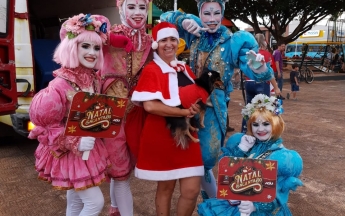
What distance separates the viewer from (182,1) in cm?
1596

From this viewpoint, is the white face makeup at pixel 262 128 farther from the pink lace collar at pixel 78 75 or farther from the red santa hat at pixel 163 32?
the pink lace collar at pixel 78 75

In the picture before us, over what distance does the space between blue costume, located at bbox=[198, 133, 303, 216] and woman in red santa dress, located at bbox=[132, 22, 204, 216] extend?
23 centimetres

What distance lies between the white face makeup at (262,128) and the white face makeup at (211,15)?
2.43 feet

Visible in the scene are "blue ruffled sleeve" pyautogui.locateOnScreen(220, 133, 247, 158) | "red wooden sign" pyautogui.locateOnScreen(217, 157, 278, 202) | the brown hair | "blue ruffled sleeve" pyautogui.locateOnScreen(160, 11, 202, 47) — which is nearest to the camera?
"red wooden sign" pyautogui.locateOnScreen(217, 157, 278, 202)

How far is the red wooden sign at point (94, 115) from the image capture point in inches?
76.6

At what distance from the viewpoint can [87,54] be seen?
85.4 inches

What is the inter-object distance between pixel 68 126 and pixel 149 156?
60cm

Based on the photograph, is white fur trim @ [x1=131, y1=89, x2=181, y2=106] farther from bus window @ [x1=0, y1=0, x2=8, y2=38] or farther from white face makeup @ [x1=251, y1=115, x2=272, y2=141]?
bus window @ [x1=0, y1=0, x2=8, y2=38]

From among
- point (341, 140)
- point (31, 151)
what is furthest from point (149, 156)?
point (341, 140)

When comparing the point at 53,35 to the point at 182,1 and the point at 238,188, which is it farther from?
the point at 182,1

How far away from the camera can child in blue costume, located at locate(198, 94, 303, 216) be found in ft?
7.91

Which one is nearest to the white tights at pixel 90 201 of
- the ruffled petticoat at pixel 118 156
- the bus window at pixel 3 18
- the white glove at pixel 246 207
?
the ruffled petticoat at pixel 118 156

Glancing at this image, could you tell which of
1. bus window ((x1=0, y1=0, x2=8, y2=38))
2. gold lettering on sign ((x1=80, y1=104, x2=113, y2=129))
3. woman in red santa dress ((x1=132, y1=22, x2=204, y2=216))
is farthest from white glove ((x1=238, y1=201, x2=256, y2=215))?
bus window ((x1=0, y1=0, x2=8, y2=38))

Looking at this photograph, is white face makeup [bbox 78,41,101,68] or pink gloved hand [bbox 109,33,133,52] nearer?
white face makeup [bbox 78,41,101,68]
